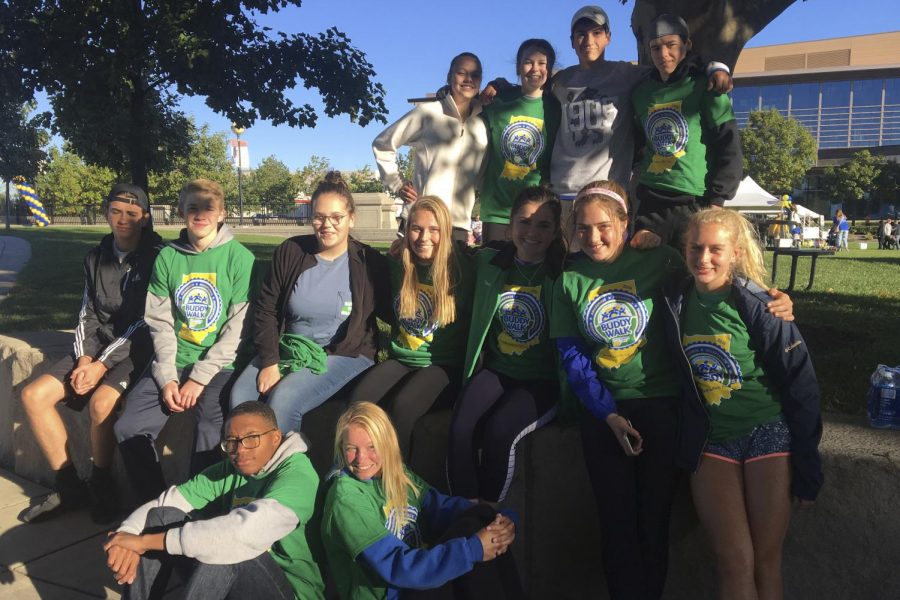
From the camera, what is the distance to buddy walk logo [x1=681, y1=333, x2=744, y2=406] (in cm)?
264

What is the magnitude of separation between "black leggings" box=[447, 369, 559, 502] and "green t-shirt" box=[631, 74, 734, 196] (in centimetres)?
146

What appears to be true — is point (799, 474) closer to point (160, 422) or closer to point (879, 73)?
point (160, 422)

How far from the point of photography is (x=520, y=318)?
133 inches

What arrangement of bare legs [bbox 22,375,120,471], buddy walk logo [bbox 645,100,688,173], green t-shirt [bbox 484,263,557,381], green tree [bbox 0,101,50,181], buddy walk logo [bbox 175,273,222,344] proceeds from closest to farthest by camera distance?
green t-shirt [bbox 484,263,557,381] → buddy walk logo [bbox 645,100,688,173] → buddy walk logo [bbox 175,273,222,344] → bare legs [bbox 22,375,120,471] → green tree [bbox 0,101,50,181]

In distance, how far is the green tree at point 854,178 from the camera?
5497 centimetres

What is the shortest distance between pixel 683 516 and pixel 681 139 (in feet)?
6.51

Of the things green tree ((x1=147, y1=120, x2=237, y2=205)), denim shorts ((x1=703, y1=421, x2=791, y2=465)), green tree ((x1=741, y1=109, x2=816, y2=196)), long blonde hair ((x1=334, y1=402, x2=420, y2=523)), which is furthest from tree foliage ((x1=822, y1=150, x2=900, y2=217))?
long blonde hair ((x1=334, y1=402, x2=420, y2=523))

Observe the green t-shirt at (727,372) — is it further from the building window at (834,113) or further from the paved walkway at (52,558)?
the building window at (834,113)

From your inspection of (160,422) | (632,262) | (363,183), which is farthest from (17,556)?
(363,183)

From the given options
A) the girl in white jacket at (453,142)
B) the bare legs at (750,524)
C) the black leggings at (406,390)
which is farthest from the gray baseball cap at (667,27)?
the bare legs at (750,524)

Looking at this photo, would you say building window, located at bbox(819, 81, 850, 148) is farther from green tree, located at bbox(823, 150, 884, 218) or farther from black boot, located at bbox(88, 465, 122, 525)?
black boot, located at bbox(88, 465, 122, 525)

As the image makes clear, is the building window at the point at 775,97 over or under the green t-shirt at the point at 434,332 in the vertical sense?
over

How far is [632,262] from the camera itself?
10.1ft

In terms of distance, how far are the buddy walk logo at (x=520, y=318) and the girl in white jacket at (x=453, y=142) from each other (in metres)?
1.19
